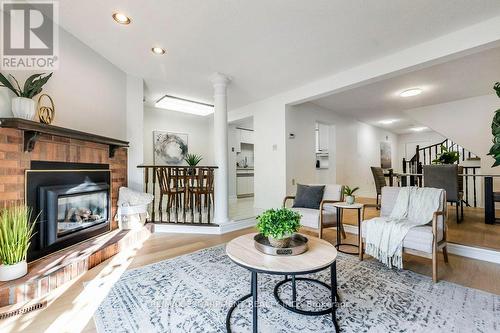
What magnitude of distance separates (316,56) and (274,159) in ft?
7.09

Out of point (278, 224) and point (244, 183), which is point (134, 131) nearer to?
point (278, 224)

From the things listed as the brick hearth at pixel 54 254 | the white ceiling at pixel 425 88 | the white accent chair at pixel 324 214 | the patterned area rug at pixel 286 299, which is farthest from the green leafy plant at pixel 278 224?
the white ceiling at pixel 425 88

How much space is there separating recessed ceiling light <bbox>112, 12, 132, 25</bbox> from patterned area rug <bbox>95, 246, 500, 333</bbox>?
2.62 meters

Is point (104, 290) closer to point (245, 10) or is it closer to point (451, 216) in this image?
point (245, 10)

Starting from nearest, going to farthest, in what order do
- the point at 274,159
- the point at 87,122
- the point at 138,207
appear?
the point at 87,122 < the point at 138,207 < the point at 274,159

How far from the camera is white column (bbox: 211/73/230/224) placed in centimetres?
387

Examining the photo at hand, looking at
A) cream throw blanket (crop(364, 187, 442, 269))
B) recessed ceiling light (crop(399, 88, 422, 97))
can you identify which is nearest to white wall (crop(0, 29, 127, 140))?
cream throw blanket (crop(364, 187, 442, 269))

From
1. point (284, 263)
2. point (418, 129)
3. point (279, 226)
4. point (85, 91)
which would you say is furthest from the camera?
point (418, 129)

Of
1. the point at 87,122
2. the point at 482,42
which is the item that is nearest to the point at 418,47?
the point at 482,42

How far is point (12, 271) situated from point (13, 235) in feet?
0.96

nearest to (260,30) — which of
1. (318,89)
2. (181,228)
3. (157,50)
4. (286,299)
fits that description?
(157,50)

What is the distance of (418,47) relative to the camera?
2766mm

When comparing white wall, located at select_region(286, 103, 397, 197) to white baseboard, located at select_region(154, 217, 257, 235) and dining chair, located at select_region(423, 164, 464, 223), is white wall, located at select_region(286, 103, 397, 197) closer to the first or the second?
white baseboard, located at select_region(154, 217, 257, 235)

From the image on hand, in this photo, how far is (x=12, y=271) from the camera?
1.80 metres
